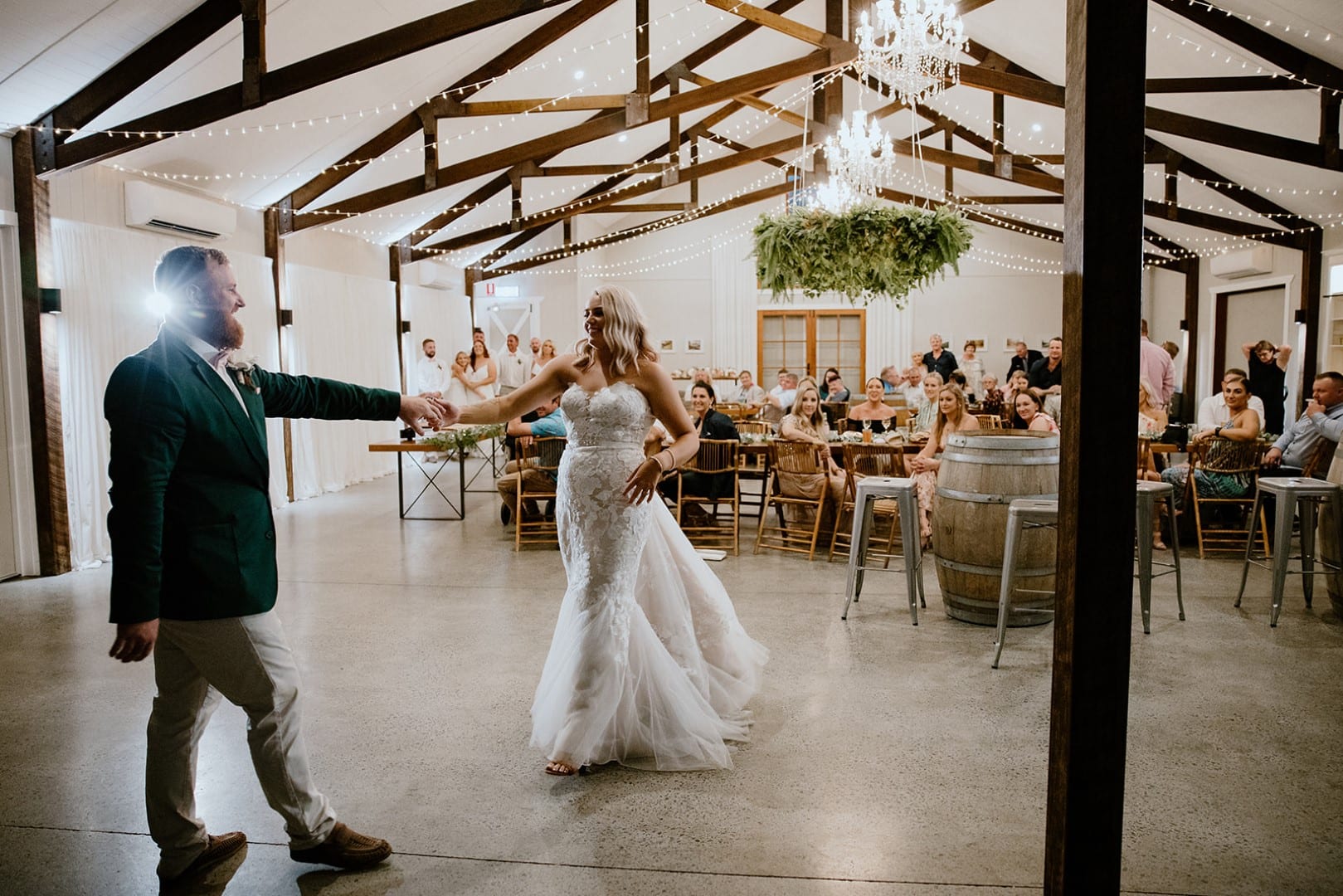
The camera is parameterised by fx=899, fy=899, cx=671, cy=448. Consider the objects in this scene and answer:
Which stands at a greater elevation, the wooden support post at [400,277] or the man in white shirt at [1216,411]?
the wooden support post at [400,277]

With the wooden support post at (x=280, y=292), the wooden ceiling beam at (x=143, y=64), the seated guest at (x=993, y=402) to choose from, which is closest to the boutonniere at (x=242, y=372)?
the wooden ceiling beam at (x=143, y=64)

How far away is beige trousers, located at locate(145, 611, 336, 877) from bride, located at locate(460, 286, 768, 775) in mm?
911

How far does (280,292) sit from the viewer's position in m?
9.12

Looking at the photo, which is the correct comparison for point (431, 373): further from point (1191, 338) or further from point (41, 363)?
point (1191, 338)

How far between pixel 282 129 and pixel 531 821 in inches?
261

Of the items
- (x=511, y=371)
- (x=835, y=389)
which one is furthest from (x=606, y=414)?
(x=511, y=371)

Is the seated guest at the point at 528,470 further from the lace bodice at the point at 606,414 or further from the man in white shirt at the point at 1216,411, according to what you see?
the man in white shirt at the point at 1216,411

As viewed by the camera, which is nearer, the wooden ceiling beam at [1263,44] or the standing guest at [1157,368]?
the wooden ceiling beam at [1263,44]

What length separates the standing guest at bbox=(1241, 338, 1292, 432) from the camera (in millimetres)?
9367

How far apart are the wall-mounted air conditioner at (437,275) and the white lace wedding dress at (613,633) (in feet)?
35.7

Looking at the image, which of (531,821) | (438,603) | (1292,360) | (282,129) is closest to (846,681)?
(531,821)

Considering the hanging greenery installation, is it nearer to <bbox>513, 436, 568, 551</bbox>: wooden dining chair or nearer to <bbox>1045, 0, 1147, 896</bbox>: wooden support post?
<bbox>513, 436, 568, 551</bbox>: wooden dining chair

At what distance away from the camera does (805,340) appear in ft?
51.6

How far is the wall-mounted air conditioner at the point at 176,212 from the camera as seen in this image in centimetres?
684
